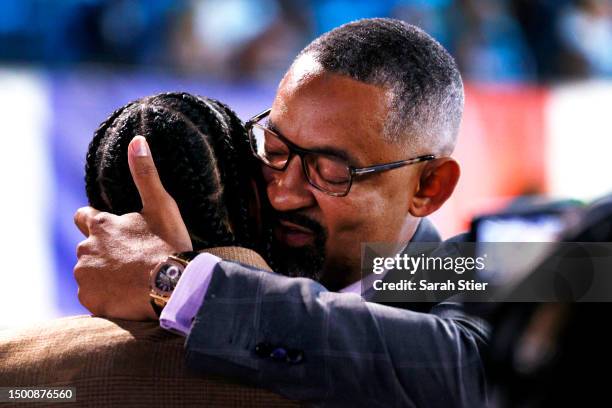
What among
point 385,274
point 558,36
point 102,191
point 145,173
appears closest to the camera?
point 145,173

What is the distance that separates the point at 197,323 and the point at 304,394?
0.67ft

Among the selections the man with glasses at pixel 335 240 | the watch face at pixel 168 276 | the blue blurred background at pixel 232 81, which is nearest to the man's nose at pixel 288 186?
the man with glasses at pixel 335 240

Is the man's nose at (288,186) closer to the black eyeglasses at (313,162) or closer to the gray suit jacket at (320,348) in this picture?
the black eyeglasses at (313,162)

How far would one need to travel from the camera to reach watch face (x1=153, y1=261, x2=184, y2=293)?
4.93 feet

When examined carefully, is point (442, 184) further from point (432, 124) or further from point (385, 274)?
point (385, 274)

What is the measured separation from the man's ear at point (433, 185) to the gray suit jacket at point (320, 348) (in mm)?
615

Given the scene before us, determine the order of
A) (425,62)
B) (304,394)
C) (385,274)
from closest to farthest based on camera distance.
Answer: (304,394) → (385,274) → (425,62)

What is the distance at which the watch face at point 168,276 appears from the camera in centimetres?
150

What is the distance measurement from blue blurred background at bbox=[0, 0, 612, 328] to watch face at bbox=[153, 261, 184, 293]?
3.60 m

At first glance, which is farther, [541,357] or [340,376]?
[340,376]

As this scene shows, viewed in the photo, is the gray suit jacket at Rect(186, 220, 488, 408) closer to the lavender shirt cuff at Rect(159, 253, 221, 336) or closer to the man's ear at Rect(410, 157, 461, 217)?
the lavender shirt cuff at Rect(159, 253, 221, 336)

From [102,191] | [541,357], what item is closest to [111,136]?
[102,191]

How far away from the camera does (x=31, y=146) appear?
4969 millimetres

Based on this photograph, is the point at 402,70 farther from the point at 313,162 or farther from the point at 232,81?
the point at 232,81
